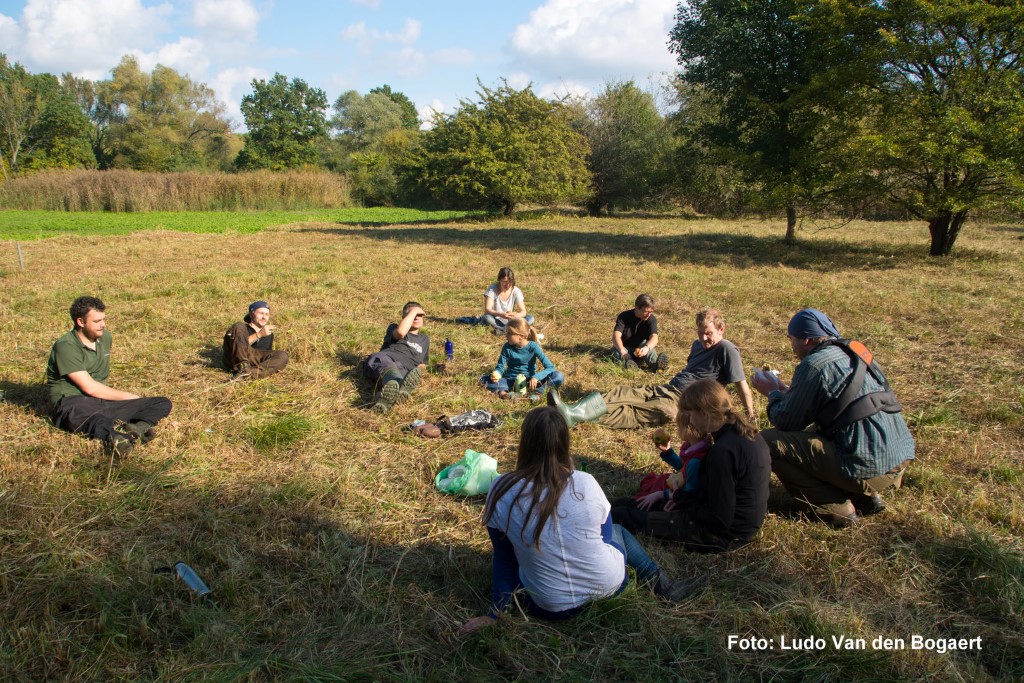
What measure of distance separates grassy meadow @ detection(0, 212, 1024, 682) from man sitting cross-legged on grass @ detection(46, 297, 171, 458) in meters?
0.17

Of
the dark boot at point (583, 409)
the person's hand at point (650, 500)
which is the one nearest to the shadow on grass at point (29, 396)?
the dark boot at point (583, 409)

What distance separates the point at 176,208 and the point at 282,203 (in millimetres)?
6904

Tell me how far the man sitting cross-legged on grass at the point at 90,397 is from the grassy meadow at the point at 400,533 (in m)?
0.17

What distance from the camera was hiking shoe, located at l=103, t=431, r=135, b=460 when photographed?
16.2ft

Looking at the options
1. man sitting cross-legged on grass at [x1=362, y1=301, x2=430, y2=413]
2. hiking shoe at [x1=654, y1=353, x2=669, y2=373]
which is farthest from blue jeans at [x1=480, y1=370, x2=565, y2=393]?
hiking shoe at [x1=654, y1=353, x2=669, y2=373]

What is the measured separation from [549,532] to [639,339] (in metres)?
5.30

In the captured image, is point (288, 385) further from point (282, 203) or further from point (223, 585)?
point (282, 203)

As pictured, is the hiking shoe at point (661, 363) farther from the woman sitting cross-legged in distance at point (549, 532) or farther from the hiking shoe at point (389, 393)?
the woman sitting cross-legged in distance at point (549, 532)

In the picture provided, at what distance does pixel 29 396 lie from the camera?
629 centimetres

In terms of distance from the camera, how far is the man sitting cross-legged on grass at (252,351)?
711 centimetres

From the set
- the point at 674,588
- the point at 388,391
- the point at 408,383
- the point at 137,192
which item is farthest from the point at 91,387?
the point at 137,192

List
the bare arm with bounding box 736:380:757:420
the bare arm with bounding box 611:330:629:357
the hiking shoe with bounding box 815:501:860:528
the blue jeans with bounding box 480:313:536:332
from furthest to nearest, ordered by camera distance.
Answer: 1. the blue jeans with bounding box 480:313:536:332
2. the bare arm with bounding box 611:330:629:357
3. the bare arm with bounding box 736:380:757:420
4. the hiking shoe with bounding box 815:501:860:528

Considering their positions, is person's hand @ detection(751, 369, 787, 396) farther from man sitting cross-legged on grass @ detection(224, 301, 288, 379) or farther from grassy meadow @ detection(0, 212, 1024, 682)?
man sitting cross-legged on grass @ detection(224, 301, 288, 379)

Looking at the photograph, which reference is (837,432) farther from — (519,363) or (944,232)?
(944,232)
